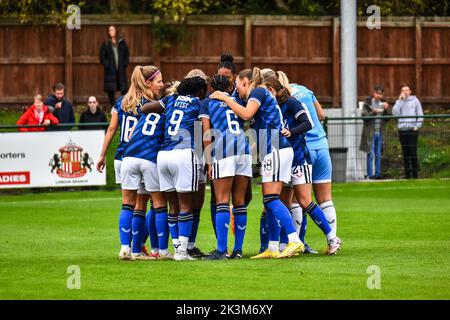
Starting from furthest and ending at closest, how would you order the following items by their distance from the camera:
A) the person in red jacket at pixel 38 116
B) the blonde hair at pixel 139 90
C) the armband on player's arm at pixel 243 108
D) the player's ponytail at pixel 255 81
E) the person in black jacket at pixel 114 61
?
the person in black jacket at pixel 114 61 < the person in red jacket at pixel 38 116 < the blonde hair at pixel 139 90 < the player's ponytail at pixel 255 81 < the armband on player's arm at pixel 243 108

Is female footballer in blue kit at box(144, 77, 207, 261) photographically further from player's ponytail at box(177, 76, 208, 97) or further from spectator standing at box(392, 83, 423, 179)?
spectator standing at box(392, 83, 423, 179)

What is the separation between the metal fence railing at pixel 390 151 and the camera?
84.8 feet

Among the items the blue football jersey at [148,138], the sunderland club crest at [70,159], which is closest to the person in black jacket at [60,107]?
the sunderland club crest at [70,159]

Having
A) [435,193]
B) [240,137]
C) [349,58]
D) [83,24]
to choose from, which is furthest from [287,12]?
[240,137]

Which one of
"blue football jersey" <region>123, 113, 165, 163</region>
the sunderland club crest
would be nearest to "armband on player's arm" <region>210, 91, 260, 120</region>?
"blue football jersey" <region>123, 113, 165, 163</region>

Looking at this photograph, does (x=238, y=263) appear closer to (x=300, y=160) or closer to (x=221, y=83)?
(x=300, y=160)

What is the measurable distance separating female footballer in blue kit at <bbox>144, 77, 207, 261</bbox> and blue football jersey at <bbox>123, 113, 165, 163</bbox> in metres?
0.13

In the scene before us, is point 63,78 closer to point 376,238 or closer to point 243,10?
point 243,10

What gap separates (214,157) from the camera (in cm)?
1382

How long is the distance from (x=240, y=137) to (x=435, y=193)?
11193mm

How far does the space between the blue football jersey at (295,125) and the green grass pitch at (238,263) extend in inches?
44.0

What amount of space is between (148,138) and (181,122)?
457 millimetres

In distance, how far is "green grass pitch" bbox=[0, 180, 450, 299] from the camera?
450 inches

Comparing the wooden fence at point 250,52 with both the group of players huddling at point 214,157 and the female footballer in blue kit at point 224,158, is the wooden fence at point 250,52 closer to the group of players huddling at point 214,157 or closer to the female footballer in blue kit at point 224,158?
the group of players huddling at point 214,157
